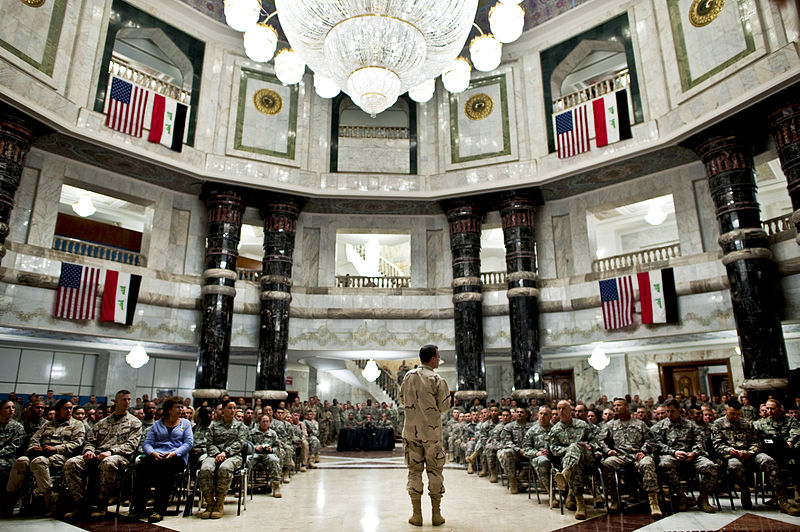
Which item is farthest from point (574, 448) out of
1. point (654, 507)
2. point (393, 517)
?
point (393, 517)

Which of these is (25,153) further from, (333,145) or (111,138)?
(333,145)

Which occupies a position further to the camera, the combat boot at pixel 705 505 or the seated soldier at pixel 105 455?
the combat boot at pixel 705 505

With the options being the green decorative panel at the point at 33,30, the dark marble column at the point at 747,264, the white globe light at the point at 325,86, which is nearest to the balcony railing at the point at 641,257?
the dark marble column at the point at 747,264

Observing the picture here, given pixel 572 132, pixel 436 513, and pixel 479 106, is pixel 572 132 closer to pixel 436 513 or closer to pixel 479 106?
pixel 479 106

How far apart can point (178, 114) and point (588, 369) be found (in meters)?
14.0

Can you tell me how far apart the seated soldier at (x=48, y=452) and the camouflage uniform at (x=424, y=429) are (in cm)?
355

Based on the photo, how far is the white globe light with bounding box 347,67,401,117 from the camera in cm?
637

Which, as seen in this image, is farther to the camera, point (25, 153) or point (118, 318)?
point (118, 318)

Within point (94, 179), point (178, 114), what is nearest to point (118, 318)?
point (94, 179)

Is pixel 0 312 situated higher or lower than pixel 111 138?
lower

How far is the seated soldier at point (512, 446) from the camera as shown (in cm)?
720

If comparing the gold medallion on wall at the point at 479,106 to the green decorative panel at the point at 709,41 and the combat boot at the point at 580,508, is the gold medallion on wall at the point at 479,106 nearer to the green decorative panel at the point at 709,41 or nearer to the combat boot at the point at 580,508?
the green decorative panel at the point at 709,41

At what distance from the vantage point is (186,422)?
5793 millimetres

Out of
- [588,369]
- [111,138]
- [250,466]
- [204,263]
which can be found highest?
[111,138]
